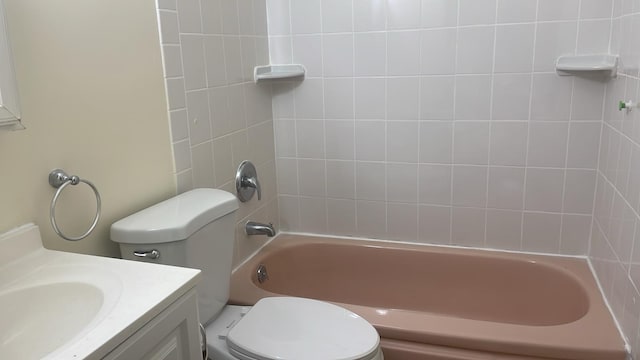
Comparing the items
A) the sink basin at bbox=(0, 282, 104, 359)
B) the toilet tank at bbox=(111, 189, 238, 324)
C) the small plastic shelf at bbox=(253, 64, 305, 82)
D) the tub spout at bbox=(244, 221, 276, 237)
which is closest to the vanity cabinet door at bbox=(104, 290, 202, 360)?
the sink basin at bbox=(0, 282, 104, 359)

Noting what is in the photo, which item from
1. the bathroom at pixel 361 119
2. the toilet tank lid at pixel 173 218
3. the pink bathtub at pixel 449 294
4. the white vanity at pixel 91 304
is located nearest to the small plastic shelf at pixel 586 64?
the bathroom at pixel 361 119

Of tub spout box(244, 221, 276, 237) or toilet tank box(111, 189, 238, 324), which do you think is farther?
tub spout box(244, 221, 276, 237)

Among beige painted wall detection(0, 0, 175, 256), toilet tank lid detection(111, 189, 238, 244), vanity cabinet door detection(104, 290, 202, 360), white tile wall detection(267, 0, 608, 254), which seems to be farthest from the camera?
white tile wall detection(267, 0, 608, 254)

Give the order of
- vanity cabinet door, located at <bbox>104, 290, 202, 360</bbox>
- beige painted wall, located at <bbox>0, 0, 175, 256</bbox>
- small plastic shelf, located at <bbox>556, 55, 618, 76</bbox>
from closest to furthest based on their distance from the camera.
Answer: vanity cabinet door, located at <bbox>104, 290, 202, 360</bbox>
beige painted wall, located at <bbox>0, 0, 175, 256</bbox>
small plastic shelf, located at <bbox>556, 55, 618, 76</bbox>

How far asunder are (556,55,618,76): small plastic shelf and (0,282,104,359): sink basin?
69.8 inches

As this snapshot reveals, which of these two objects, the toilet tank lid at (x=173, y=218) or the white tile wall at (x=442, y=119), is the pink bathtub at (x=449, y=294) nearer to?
the white tile wall at (x=442, y=119)

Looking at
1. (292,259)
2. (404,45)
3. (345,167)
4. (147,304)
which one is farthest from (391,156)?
(147,304)

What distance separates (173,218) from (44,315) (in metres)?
0.44

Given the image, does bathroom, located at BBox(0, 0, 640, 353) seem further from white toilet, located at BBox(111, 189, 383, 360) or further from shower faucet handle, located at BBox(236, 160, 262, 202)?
white toilet, located at BBox(111, 189, 383, 360)

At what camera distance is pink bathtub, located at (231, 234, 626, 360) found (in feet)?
5.25

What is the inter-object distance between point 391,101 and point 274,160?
2.07ft

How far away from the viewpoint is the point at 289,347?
1.47m

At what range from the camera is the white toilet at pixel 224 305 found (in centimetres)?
139

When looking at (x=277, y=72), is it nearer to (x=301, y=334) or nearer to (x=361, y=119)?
(x=361, y=119)
